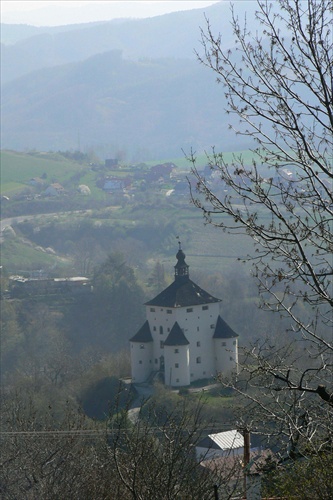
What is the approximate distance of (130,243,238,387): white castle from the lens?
46.1 meters

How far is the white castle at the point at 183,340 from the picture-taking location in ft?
151

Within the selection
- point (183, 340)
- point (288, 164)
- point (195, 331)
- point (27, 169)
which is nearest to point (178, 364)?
point (183, 340)

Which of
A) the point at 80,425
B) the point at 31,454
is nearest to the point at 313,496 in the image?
the point at 31,454

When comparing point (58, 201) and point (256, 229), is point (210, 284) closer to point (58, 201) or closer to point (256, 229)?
point (58, 201)

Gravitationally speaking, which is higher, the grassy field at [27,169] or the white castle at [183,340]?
the grassy field at [27,169]

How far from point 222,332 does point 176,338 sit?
6.77 ft

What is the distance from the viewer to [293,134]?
1091 cm

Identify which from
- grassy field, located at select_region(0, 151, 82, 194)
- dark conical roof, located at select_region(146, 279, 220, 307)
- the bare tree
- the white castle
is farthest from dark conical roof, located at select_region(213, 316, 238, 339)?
→ grassy field, located at select_region(0, 151, 82, 194)

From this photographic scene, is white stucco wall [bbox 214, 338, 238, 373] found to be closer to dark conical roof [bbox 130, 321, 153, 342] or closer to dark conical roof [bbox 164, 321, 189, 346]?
dark conical roof [bbox 164, 321, 189, 346]

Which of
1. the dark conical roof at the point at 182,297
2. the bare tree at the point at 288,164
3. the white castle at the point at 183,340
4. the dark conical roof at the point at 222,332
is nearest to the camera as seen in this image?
the bare tree at the point at 288,164

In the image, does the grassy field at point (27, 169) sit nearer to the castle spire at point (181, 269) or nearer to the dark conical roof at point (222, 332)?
the castle spire at point (181, 269)

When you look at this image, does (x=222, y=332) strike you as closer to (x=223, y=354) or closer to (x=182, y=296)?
(x=223, y=354)

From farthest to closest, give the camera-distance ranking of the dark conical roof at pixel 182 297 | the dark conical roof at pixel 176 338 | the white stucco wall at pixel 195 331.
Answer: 1. the dark conical roof at pixel 182 297
2. the white stucco wall at pixel 195 331
3. the dark conical roof at pixel 176 338

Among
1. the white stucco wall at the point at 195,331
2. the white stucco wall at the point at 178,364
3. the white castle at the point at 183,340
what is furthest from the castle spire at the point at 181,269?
the white stucco wall at the point at 178,364
